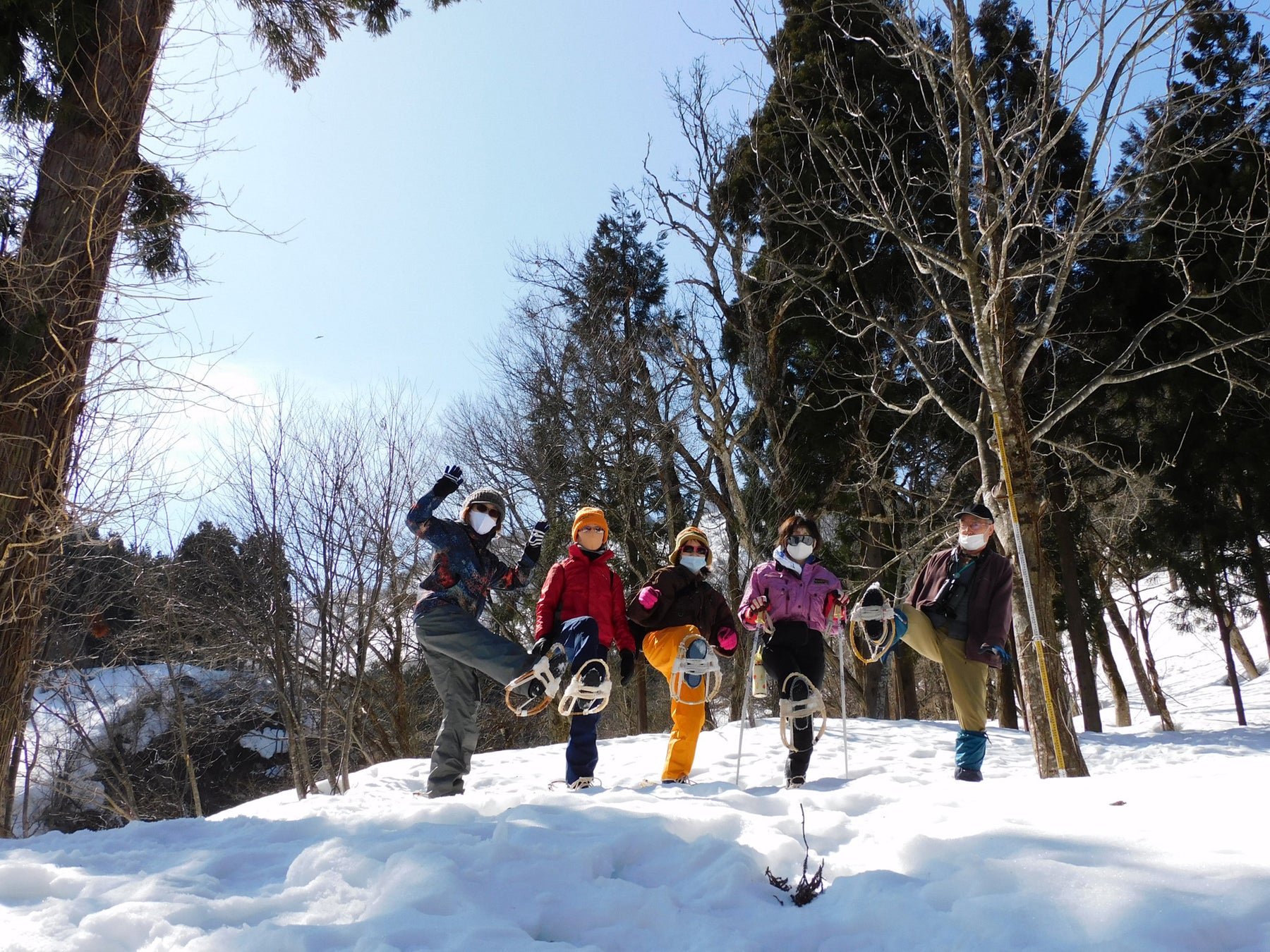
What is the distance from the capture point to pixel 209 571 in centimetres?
1234

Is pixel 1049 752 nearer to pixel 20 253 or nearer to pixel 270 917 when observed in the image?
pixel 270 917

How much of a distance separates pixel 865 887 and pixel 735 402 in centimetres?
1101

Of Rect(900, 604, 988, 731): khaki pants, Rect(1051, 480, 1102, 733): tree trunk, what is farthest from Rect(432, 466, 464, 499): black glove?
Rect(1051, 480, 1102, 733): tree trunk

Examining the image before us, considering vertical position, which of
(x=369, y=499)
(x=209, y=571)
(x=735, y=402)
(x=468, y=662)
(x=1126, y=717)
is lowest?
(x=1126, y=717)

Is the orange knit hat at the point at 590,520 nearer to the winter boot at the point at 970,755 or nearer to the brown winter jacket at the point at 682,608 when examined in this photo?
the brown winter jacket at the point at 682,608

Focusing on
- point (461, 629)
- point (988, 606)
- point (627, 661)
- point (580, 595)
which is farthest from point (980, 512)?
point (461, 629)

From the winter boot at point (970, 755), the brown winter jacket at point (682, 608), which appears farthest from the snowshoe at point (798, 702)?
the winter boot at point (970, 755)

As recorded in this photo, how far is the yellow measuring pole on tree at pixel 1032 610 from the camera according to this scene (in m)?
5.64

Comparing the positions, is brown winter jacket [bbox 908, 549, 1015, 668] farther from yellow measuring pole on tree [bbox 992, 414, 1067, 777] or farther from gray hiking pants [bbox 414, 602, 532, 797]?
gray hiking pants [bbox 414, 602, 532, 797]

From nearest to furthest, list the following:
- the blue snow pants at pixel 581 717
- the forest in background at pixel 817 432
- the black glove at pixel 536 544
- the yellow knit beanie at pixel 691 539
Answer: the blue snow pants at pixel 581 717
the black glove at pixel 536 544
the yellow knit beanie at pixel 691 539
the forest in background at pixel 817 432

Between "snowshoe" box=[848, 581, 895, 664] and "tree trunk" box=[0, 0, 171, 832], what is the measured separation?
15.2ft

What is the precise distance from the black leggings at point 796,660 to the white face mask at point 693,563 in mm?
626

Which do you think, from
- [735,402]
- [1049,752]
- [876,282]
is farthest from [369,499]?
[1049,752]

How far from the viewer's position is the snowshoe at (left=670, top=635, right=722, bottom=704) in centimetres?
500
